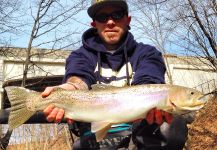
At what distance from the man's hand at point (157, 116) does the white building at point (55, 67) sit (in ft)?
42.8

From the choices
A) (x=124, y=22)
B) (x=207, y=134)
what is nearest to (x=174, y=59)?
(x=207, y=134)

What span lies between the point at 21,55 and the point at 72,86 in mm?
15519

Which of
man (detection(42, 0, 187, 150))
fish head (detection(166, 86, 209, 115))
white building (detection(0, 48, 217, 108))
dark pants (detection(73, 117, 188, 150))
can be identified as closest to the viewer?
fish head (detection(166, 86, 209, 115))

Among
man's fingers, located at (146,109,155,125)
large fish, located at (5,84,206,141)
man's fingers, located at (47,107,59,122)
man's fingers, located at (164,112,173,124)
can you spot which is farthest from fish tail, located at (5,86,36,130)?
man's fingers, located at (164,112,173,124)

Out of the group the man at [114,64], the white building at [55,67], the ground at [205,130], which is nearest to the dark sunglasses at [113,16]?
the man at [114,64]

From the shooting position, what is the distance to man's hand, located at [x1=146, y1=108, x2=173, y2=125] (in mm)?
2982

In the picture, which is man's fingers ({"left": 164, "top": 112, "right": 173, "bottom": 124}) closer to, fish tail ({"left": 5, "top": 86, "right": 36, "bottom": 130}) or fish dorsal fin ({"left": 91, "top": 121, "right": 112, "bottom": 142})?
fish dorsal fin ({"left": 91, "top": 121, "right": 112, "bottom": 142})

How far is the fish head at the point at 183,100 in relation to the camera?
114 inches

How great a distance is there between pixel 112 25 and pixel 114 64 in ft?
1.14

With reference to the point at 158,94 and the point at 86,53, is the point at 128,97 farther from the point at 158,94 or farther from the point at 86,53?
the point at 86,53

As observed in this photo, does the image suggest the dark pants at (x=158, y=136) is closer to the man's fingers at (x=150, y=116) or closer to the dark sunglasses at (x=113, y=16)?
the man's fingers at (x=150, y=116)

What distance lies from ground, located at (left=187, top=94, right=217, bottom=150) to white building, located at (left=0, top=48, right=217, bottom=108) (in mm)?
4407

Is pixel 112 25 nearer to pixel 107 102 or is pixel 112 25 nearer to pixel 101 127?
pixel 107 102

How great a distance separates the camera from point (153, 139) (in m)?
3.34
